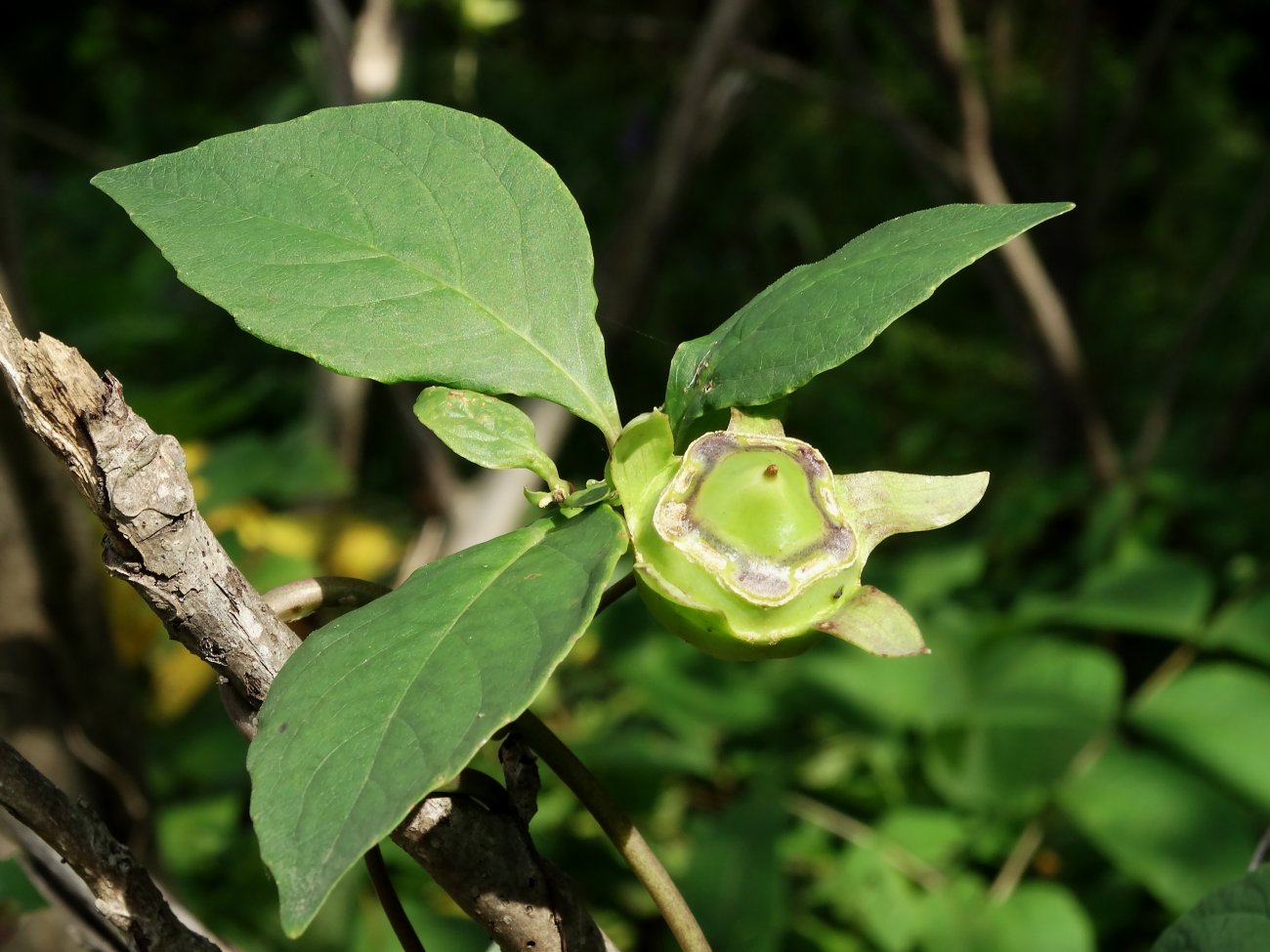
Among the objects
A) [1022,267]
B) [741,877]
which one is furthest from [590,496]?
[1022,267]

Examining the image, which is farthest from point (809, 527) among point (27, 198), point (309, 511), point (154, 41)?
point (154, 41)

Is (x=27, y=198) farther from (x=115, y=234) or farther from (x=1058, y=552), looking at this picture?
(x=1058, y=552)

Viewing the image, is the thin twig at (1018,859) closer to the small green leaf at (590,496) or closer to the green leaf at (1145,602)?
the green leaf at (1145,602)

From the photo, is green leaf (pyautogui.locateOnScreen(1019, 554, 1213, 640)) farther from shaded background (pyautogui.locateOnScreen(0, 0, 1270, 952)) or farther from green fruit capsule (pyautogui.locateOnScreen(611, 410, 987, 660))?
green fruit capsule (pyautogui.locateOnScreen(611, 410, 987, 660))

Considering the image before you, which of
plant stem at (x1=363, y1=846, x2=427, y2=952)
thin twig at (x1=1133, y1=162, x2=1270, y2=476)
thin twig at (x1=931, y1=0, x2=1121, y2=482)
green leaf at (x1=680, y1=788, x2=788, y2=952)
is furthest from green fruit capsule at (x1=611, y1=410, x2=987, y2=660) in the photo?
thin twig at (x1=1133, y1=162, x2=1270, y2=476)

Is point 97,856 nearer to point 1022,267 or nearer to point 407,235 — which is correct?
point 407,235

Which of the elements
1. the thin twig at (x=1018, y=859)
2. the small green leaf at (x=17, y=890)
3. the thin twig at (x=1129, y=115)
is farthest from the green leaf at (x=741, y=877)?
the thin twig at (x=1129, y=115)
